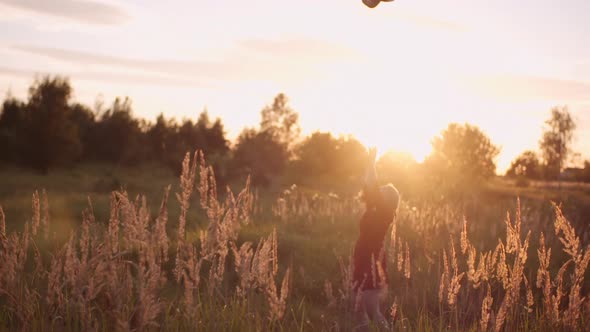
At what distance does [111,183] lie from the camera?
2477 cm

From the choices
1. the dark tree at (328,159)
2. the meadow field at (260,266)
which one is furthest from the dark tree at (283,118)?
the meadow field at (260,266)

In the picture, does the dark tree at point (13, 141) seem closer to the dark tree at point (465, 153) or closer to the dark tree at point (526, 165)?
the dark tree at point (465, 153)

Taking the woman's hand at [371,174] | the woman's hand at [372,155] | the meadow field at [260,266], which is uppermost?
the woman's hand at [372,155]

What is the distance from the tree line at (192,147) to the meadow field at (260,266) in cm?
A: 577

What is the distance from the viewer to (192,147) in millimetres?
41500

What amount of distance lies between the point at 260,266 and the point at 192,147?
127 feet

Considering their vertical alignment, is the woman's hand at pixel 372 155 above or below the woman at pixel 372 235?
above

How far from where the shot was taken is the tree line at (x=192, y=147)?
28.7m

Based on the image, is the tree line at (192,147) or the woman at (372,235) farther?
the tree line at (192,147)

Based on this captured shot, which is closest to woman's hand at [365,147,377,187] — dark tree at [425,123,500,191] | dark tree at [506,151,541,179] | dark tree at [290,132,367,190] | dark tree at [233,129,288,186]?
dark tree at [233,129,288,186]

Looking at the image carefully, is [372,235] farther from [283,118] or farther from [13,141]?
[283,118]

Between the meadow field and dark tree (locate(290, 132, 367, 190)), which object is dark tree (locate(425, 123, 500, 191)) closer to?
dark tree (locate(290, 132, 367, 190))

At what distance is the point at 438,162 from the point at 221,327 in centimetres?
3740

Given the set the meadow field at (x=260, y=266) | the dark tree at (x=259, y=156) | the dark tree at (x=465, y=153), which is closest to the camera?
the meadow field at (x=260, y=266)
